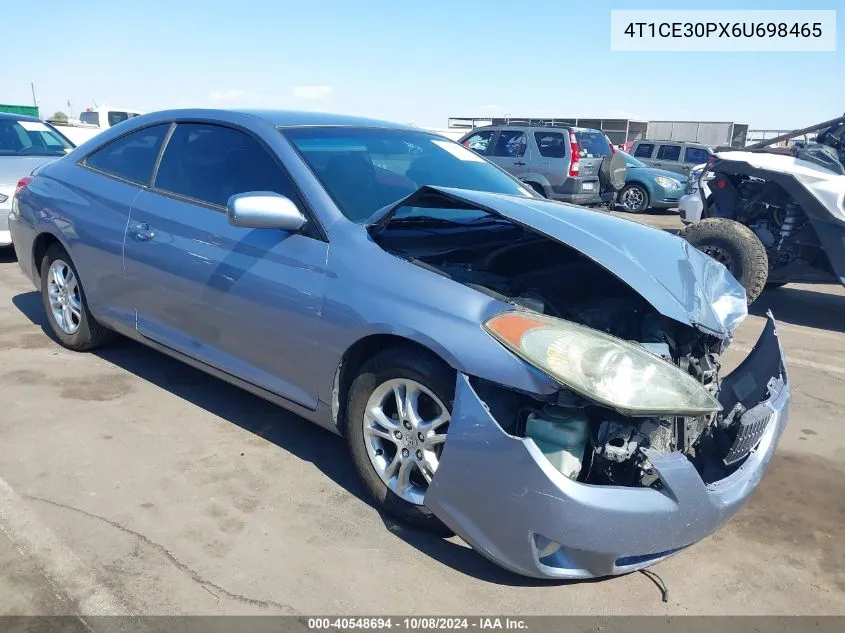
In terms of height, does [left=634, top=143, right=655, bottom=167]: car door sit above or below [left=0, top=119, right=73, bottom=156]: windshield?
below

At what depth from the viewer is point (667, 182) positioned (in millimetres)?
15773

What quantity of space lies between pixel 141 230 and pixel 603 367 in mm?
2682

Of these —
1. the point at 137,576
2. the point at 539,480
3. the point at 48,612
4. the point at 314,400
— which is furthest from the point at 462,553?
the point at 48,612

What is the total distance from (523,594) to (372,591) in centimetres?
54

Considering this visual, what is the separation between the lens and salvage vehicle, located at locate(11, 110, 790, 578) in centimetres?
233

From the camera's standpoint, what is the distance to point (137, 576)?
2.53m

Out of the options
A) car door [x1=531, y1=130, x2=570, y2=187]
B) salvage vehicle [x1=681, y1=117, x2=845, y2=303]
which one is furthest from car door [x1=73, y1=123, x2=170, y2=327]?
car door [x1=531, y1=130, x2=570, y2=187]

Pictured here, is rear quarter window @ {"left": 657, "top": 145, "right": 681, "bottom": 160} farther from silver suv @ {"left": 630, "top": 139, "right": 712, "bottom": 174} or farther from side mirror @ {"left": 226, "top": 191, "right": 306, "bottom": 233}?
side mirror @ {"left": 226, "top": 191, "right": 306, "bottom": 233}

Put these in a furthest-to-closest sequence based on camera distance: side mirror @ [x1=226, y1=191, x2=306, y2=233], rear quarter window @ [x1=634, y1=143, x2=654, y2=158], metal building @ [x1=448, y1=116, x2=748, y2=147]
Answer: metal building @ [x1=448, y1=116, x2=748, y2=147]
rear quarter window @ [x1=634, y1=143, x2=654, y2=158]
side mirror @ [x1=226, y1=191, x2=306, y2=233]

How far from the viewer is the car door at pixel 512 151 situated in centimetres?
1375

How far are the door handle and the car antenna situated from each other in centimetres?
289

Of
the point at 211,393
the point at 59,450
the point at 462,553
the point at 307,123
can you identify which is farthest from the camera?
the point at 211,393

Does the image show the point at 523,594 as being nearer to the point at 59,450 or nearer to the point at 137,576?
the point at 137,576

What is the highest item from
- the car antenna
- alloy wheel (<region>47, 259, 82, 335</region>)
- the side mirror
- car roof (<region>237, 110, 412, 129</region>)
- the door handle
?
car roof (<region>237, 110, 412, 129</region>)
